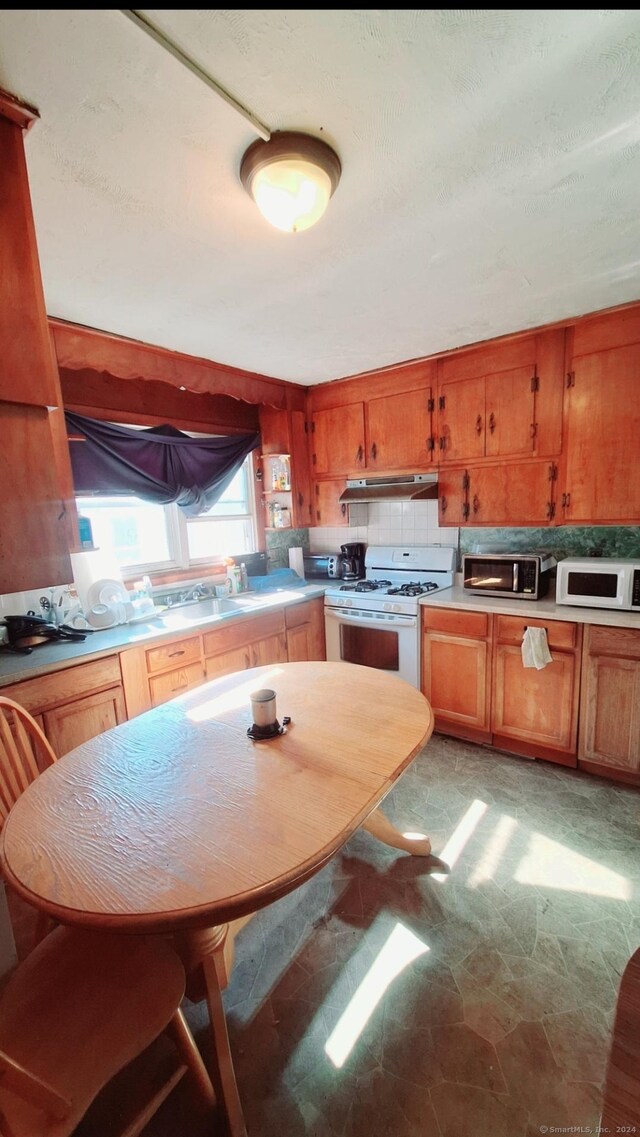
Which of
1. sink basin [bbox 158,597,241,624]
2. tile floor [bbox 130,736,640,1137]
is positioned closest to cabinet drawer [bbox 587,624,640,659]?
tile floor [bbox 130,736,640,1137]

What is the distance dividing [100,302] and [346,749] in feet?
6.87

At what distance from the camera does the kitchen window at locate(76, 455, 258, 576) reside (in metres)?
2.69

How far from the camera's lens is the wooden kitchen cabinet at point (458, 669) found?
259 cm

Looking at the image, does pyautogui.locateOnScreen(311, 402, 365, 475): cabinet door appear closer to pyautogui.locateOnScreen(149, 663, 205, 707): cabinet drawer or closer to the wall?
the wall

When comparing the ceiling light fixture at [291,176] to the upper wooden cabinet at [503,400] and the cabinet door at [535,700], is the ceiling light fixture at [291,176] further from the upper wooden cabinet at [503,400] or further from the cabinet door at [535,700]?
the cabinet door at [535,700]

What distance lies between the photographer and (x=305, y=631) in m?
3.15

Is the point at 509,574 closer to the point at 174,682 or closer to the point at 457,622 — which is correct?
the point at 457,622

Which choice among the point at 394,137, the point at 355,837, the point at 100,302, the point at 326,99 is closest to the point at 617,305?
Answer: the point at 394,137

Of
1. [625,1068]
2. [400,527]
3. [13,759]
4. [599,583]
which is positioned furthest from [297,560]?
[625,1068]

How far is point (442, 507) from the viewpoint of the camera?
2941 mm

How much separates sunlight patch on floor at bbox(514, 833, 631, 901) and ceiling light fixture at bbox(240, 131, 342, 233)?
2.45 m

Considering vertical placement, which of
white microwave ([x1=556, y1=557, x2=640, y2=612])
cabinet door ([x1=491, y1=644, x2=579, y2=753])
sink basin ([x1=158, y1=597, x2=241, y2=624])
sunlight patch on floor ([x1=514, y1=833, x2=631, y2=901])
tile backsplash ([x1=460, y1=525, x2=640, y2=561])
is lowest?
sunlight patch on floor ([x1=514, y1=833, x2=631, y2=901])

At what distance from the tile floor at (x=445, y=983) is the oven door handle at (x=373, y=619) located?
110 cm

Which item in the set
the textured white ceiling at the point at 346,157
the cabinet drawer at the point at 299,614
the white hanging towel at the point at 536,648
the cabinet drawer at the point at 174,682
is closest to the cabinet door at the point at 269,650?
the cabinet drawer at the point at 299,614
